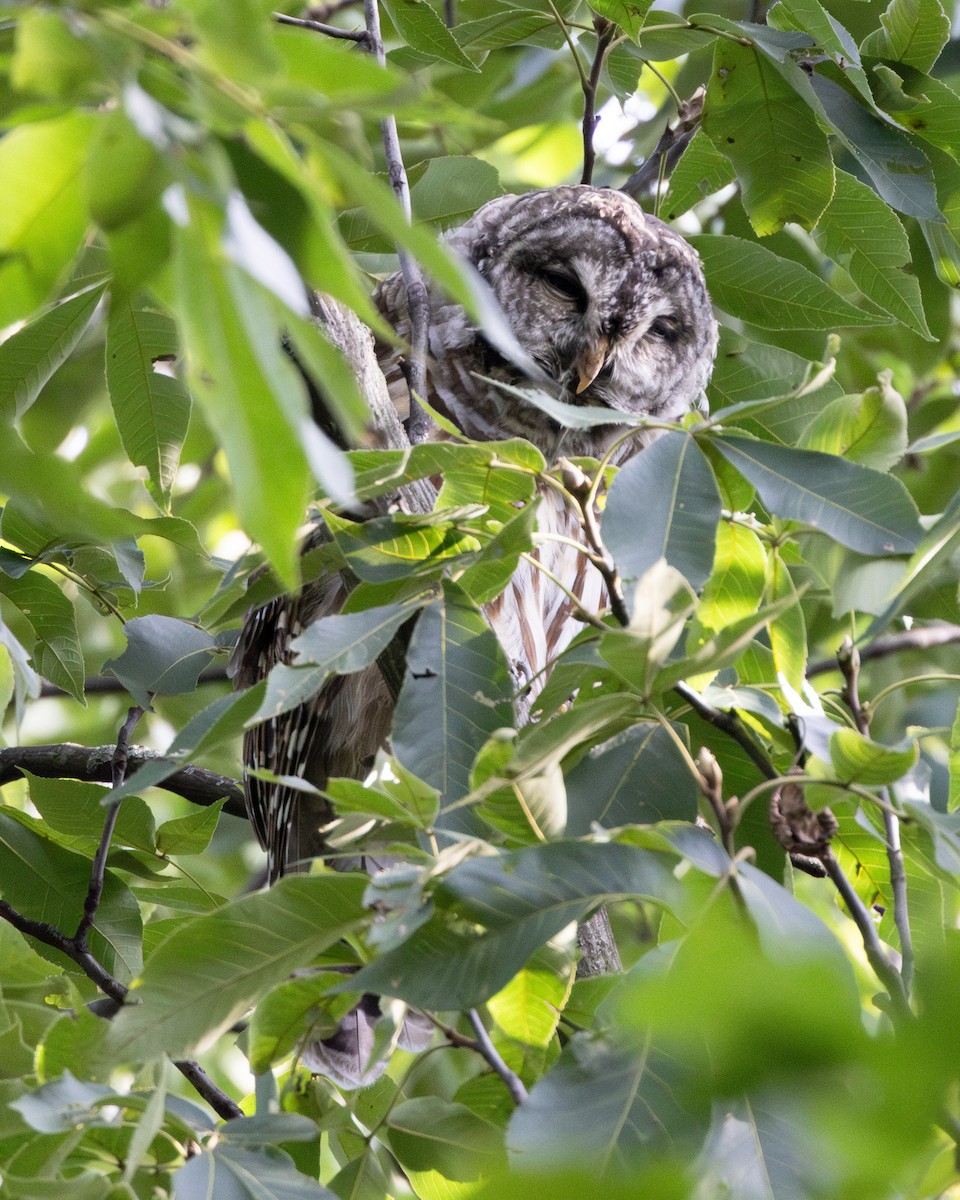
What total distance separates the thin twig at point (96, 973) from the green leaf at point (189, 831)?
0.19 metres

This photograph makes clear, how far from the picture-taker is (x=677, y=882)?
970 millimetres

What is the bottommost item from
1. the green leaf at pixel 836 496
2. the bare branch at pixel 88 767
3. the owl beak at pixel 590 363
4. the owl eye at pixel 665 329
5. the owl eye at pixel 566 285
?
the bare branch at pixel 88 767

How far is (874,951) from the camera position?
1.08 meters

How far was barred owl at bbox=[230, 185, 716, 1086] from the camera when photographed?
8.35 feet

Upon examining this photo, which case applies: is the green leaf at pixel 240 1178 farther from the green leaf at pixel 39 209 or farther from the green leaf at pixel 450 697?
the green leaf at pixel 39 209

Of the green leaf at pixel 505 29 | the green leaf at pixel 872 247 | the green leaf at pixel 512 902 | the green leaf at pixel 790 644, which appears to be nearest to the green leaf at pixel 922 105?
the green leaf at pixel 872 247

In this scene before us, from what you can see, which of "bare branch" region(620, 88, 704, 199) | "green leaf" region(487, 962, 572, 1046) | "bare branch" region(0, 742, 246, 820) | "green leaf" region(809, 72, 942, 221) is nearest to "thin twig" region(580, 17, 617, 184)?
"bare branch" region(620, 88, 704, 199)

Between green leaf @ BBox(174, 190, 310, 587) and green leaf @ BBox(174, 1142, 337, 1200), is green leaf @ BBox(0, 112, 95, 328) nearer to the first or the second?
green leaf @ BBox(174, 190, 310, 587)

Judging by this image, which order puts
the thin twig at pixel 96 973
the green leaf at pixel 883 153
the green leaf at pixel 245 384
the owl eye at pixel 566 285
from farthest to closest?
the owl eye at pixel 566 285, the green leaf at pixel 883 153, the thin twig at pixel 96 973, the green leaf at pixel 245 384

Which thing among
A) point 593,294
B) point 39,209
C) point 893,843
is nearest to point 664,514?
point 893,843

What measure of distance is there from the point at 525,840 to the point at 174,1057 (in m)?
0.34

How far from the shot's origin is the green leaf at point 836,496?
1155mm

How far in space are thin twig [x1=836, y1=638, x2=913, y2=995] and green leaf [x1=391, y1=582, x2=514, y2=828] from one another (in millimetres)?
317

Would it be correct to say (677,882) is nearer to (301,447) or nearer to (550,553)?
(301,447)
